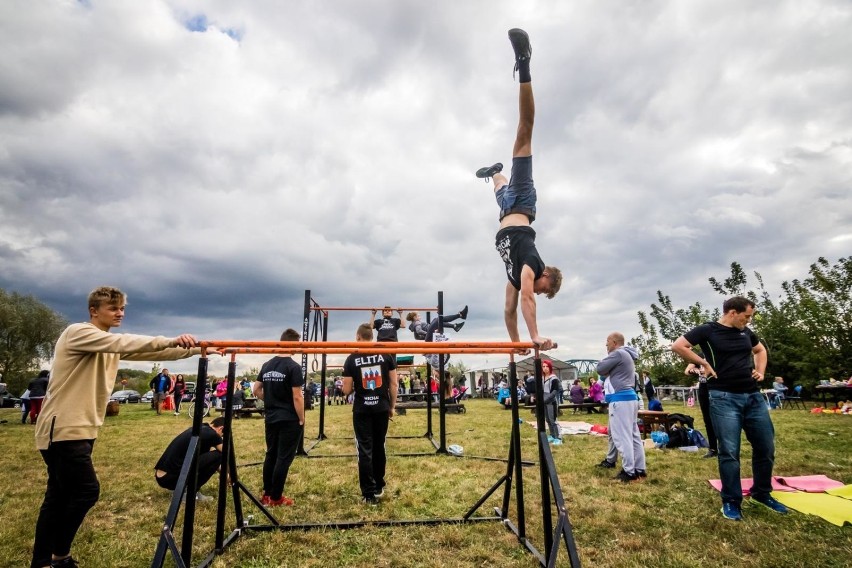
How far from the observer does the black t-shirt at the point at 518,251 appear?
Answer: 4.21 metres

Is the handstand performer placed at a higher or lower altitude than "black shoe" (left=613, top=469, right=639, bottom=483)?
higher

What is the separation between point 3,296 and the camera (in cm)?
4016

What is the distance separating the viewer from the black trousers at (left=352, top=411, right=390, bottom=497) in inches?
205

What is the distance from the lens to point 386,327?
9.89m

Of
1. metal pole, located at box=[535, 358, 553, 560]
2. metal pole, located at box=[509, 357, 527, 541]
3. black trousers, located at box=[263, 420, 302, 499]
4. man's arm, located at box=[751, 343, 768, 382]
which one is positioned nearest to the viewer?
metal pole, located at box=[535, 358, 553, 560]

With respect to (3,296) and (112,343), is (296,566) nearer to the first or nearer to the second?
(112,343)

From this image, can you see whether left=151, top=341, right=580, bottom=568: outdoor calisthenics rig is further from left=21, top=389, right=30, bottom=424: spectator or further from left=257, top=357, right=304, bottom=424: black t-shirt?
left=21, top=389, right=30, bottom=424: spectator

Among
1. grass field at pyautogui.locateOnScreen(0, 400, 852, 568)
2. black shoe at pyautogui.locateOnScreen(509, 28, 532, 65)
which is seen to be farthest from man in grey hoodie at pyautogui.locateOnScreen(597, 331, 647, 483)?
black shoe at pyautogui.locateOnScreen(509, 28, 532, 65)

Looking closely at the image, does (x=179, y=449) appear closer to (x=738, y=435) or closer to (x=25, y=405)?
(x=738, y=435)

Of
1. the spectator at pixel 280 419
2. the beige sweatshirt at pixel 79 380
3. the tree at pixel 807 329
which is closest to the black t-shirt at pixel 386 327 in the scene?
the spectator at pixel 280 419

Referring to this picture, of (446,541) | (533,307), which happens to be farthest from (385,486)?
(533,307)

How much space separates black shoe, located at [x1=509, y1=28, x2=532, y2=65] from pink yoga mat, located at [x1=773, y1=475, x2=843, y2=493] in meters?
5.87

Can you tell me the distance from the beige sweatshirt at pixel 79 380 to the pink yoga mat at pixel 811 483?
22.9 feet

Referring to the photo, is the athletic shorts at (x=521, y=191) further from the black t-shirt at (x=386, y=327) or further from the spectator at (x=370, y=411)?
the black t-shirt at (x=386, y=327)
